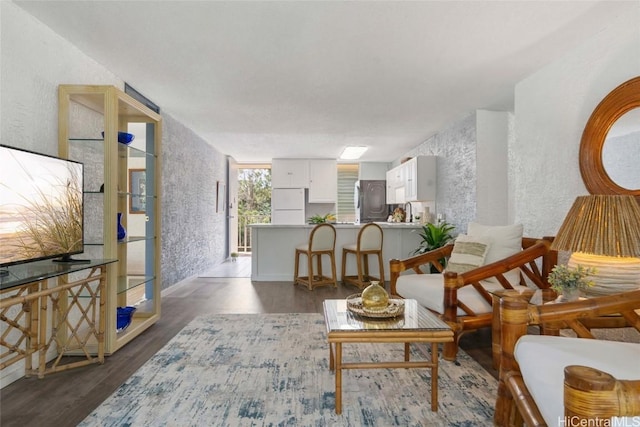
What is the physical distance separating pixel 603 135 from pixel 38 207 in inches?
146

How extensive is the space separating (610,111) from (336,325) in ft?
7.80

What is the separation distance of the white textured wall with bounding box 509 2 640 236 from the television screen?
367 cm

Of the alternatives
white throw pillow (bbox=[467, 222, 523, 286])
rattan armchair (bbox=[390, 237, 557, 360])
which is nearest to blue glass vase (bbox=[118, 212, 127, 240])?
rattan armchair (bbox=[390, 237, 557, 360])

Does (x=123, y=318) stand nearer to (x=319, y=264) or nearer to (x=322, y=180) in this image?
(x=319, y=264)

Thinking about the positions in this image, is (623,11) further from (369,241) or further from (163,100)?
(163,100)

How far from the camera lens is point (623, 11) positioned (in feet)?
7.60

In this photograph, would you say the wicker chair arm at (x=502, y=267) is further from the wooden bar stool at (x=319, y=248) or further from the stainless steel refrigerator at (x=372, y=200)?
the stainless steel refrigerator at (x=372, y=200)

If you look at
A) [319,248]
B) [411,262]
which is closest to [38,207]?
[411,262]

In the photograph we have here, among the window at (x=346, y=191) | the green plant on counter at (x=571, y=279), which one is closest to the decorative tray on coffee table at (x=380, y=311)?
the green plant on counter at (x=571, y=279)

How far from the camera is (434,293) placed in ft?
8.68

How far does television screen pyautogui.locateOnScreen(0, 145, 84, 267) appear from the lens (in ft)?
6.20

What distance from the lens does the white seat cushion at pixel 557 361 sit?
1127 mm

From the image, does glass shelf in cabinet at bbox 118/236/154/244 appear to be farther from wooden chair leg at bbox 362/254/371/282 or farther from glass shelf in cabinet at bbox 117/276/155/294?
wooden chair leg at bbox 362/254/371/282

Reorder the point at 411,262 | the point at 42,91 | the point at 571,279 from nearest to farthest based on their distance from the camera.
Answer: the point at 571,279
the point at 42,91
the point at 411,262
